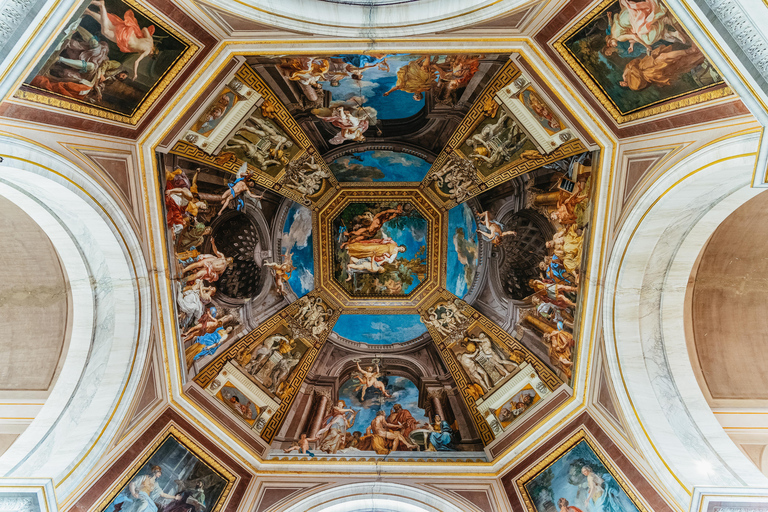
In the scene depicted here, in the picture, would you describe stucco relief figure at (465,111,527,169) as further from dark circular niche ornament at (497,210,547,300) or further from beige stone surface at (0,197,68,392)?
beige stone surface at (0,197,68,392)

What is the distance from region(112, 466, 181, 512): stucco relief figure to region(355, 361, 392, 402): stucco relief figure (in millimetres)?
4913

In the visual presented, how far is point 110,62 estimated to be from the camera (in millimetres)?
7555

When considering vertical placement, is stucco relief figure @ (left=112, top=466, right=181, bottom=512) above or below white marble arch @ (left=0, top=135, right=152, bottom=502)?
A: below

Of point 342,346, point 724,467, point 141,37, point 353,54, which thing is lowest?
point 724,467

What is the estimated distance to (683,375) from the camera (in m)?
9.00

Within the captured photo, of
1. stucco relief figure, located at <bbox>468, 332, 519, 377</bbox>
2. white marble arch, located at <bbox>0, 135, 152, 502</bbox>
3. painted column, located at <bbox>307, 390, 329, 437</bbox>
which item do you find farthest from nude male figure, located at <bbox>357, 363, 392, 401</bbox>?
white marble arch, located at <bbox>0, 135, 152, 502</bbox>

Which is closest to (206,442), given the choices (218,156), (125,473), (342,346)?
(125,473)

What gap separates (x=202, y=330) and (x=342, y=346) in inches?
152

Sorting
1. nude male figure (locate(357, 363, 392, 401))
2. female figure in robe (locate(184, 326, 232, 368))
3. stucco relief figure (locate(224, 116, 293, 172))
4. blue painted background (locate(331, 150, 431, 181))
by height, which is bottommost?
female figure in robe (locate(184, 326, 232, 368))

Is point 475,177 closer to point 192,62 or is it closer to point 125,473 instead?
point 192,62

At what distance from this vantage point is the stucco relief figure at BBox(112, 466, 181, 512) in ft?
29.3

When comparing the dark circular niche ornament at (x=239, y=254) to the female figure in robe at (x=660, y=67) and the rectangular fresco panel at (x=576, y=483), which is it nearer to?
the rectangular fresco panel at (x=576, y=483)

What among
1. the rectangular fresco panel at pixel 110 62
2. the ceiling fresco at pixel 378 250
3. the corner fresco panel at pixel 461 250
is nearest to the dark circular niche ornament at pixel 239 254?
the ceiling fresco at pixel 378 250

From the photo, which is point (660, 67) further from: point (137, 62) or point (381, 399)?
point (381, 399)
